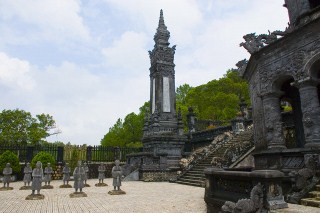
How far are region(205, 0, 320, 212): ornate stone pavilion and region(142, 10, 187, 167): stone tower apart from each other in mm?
10271

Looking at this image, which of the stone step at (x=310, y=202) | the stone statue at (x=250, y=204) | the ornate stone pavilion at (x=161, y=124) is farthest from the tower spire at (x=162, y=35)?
the stone statue at (x=250, y=204)

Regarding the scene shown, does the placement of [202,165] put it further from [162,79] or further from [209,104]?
[209,104]

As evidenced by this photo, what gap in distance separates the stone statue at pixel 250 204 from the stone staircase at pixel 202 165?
32.2 feet

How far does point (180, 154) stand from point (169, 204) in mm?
12611

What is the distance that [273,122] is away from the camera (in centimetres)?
1001

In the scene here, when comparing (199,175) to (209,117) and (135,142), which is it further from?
(135,142)

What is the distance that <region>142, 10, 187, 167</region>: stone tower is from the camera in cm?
2080

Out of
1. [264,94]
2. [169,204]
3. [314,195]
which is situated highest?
[264,94]

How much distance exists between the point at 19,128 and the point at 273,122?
37662 mm

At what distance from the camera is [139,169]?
800 inches

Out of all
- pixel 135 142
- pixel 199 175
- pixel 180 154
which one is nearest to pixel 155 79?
pixel 180 154

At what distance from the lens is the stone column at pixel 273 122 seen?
9.84m

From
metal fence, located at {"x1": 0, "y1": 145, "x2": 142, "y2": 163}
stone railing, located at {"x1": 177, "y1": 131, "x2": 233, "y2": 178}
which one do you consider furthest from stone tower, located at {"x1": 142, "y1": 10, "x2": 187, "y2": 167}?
metal fence, located at {"x1": 0, "y1": 145, "x2": 142, "y2": 163}

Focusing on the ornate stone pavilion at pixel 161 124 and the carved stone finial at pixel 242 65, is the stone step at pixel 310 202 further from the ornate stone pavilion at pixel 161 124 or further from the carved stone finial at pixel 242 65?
the ornate stone pavilion at pixel 161 124
